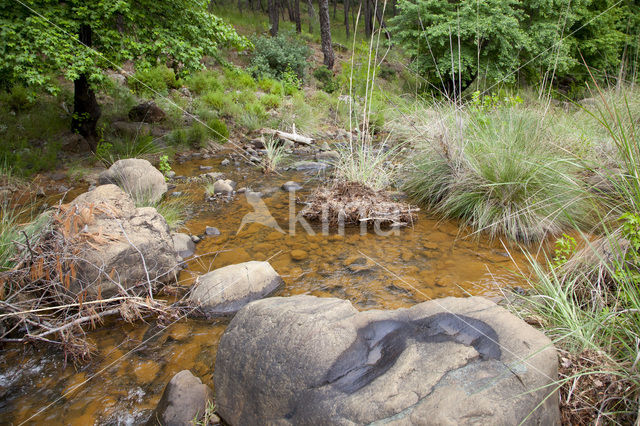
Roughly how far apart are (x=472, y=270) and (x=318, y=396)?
6.67 ft

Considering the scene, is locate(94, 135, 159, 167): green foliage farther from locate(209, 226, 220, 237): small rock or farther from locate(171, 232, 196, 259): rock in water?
locate(171, 232, 196, 259): rock in water

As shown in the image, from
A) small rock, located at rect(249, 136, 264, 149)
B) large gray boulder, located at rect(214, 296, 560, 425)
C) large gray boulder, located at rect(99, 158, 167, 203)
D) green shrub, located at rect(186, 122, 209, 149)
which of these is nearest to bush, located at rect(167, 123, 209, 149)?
green shrub, located at rect(186, 122, 209, 149)

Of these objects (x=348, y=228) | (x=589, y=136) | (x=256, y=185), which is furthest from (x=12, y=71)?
(x=589, y=136)

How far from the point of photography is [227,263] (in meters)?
3.30

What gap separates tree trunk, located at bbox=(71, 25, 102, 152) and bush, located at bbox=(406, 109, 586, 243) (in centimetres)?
520

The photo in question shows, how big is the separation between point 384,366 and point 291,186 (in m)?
3.90

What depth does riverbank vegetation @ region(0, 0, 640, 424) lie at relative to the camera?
5.82 feet

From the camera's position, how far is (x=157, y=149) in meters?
6.50

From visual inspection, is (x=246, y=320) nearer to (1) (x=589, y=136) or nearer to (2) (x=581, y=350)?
(2) (x=581, y=350)

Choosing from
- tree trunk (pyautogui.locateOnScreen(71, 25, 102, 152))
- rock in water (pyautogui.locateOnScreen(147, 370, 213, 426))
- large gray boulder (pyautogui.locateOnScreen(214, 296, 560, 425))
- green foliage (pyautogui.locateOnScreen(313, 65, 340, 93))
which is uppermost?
green foliage (pyautogui.locateOnScreen(313, 65, 340, 93))

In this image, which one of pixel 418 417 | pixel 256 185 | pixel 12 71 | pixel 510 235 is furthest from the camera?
pixel 256 185

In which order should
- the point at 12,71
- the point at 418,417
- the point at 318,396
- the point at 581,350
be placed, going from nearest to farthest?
1. the point at 418,417
2. the point at 318,396
3. the point at 581,350
4. the point at 12,71

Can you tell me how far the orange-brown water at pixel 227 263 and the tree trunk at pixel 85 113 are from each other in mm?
2461

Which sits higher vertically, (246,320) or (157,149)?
(157,149)
